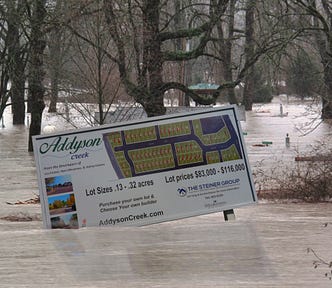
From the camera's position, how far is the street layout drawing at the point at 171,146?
13.5 meters

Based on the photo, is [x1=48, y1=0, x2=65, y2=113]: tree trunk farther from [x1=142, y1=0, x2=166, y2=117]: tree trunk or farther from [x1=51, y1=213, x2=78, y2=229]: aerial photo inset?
[x1=51, y1=213, x2=78, y2=229]: aerial photo inset

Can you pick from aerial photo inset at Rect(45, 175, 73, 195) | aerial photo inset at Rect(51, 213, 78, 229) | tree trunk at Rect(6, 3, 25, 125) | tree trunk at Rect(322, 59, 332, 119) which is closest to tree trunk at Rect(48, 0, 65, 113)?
tree trunk at Rect(6, 3, 25, 125)

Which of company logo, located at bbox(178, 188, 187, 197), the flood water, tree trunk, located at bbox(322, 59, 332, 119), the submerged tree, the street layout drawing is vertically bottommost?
the flood water

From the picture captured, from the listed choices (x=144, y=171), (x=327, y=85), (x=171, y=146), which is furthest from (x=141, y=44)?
(x=144, y=171)

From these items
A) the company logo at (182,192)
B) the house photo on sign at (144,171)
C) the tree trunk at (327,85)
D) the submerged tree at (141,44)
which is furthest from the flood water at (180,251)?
the tree trunk at (327,85)

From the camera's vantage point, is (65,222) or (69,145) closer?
(65,222)

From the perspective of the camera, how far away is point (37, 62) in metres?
32.3

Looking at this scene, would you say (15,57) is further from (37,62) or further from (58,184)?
(58,184)

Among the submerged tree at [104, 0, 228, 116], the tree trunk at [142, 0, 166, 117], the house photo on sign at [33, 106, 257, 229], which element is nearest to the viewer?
the house photo on sign at [33, 106, 257, 229]

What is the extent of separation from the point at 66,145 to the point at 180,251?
2.98 metres

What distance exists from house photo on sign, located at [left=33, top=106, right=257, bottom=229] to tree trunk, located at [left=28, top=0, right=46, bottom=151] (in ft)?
49.7

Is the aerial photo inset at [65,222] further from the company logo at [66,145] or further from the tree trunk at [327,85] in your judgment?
the tree trunk at [327,85]

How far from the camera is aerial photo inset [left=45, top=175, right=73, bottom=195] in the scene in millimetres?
13297

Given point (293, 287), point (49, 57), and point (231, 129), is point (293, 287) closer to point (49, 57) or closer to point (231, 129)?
point (231, 129)
